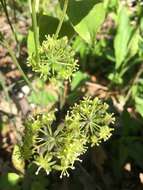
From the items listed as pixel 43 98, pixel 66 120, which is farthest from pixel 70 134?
pixel 43 98

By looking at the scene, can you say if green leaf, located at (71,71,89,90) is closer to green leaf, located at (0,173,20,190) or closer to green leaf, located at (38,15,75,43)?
green leaf, located at (0,173,20,190)

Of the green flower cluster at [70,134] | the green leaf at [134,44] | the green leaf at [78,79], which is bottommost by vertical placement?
the green leaf at [78,79]

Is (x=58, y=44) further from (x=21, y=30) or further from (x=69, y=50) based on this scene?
(x=21, y=30)

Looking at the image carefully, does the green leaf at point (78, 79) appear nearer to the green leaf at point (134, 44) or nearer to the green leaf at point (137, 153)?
the green leaf at point (134, 44)

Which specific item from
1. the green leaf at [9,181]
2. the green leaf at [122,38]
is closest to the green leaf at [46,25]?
the green leaf at [9,181]

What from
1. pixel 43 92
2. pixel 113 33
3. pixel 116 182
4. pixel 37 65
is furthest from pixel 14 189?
pixel 113 33

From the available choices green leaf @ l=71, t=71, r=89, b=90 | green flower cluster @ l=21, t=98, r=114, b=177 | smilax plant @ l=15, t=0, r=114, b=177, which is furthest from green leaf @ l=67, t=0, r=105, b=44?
green leaf @ l=71, t=71, r=89, b=90

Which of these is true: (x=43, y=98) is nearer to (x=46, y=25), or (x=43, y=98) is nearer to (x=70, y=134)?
Answer: (x=46, y=25)
